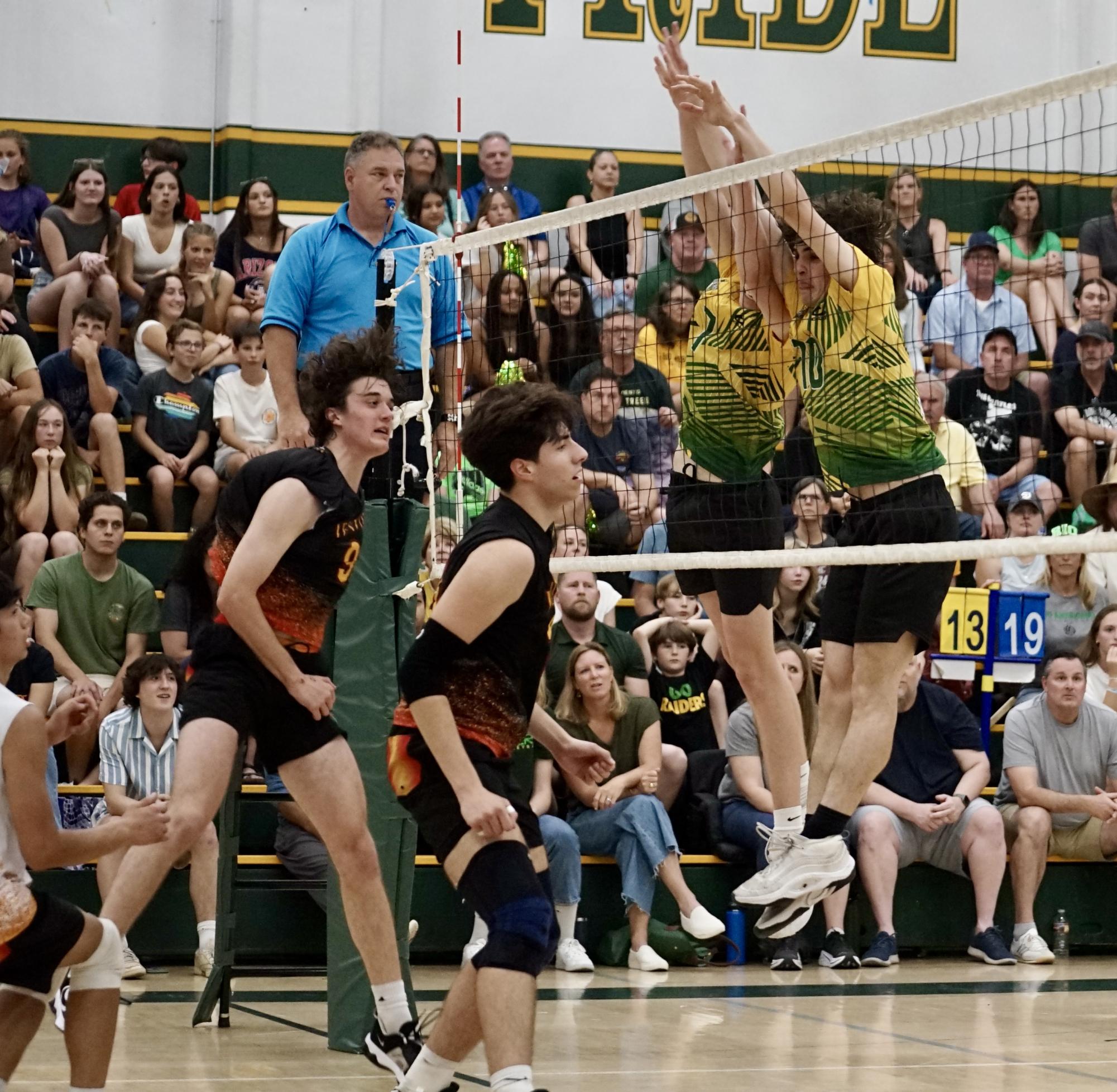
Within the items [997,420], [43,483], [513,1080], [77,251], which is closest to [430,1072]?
[513,1080]

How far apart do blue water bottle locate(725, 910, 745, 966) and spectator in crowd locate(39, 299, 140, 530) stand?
4057 mm

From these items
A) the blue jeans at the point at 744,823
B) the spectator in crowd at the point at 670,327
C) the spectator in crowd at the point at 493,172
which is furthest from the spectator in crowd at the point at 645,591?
the spectator in crowd at the point at 493,172

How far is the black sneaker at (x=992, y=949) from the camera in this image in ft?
29.8

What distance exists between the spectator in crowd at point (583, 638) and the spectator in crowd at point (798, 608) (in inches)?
37.7

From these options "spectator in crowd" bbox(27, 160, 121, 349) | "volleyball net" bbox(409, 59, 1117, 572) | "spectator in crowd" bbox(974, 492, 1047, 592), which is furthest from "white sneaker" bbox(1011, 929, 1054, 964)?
"spectator in crowd" bbox(27, 160, 121, 349)

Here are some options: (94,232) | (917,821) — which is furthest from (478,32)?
(917,821)

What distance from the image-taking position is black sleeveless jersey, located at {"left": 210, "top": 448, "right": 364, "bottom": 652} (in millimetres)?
5711

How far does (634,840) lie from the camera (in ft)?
28.5

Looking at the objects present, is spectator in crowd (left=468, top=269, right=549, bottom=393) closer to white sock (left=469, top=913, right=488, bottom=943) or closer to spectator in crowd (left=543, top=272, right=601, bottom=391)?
spectator in crowd (left=543, top=272, right=601, bottom=391)

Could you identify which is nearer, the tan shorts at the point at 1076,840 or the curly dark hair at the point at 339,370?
the curly dark hair at the point at 339,370

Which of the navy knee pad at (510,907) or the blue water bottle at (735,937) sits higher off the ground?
the navy knee pad at (510,907)

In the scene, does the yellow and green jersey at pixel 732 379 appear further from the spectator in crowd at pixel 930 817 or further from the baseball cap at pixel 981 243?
the baseball cap at pixel 981 243

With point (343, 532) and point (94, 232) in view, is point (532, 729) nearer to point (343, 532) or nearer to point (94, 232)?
point (343, 532)

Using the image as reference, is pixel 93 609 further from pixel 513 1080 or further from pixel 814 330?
pixel 513 1080
